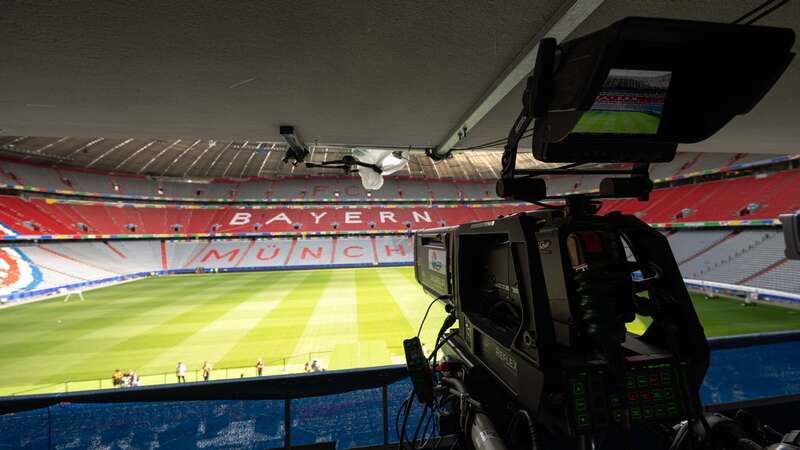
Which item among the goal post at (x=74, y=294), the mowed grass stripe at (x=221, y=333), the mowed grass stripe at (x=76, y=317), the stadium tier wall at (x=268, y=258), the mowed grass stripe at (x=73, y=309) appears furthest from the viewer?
the goal post at (x=74, y=294)

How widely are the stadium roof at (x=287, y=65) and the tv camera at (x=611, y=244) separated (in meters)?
0.74

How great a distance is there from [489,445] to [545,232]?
0.71 meters

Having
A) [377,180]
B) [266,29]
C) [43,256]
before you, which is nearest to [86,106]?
[266,29]

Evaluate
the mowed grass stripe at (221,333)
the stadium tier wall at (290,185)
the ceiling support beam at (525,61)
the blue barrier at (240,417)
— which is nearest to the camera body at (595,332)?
the ceiling support beam at (525,61)

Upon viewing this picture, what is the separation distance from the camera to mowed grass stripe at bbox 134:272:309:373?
7633 mm

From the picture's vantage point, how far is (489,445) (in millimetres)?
958

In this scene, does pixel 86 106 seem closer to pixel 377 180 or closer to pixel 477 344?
pixel 377 180

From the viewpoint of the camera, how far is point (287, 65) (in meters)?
1.92

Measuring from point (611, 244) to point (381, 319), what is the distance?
10.1 m

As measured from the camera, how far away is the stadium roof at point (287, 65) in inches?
58.4

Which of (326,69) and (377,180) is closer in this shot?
(326,69)

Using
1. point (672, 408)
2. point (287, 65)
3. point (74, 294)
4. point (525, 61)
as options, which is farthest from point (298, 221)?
point (672, 408)

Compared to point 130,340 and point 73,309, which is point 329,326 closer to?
point 130,340

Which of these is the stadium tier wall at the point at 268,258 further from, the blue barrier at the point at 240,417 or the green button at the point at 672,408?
the blue barrier at the point at 240,417
